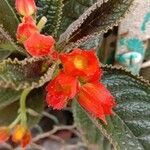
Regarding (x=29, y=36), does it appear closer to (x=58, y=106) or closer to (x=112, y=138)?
(x=58, y=106)

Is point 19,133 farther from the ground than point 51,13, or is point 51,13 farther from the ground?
point 51,13

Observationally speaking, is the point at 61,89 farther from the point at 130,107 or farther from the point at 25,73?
the point at 130,107

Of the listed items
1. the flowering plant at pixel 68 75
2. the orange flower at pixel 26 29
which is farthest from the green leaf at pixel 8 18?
the orange flower at pixel 26 29

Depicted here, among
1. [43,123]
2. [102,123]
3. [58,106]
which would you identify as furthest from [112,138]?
[43,123]

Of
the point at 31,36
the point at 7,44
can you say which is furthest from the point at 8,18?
the point at 31,36

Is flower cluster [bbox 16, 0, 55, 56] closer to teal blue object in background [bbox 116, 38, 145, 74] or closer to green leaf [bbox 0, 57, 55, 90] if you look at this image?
green leaf [bbox 0, 57, 55, 90]

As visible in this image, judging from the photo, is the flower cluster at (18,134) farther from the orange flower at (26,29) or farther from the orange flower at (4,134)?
the orange flower at (26,29)
